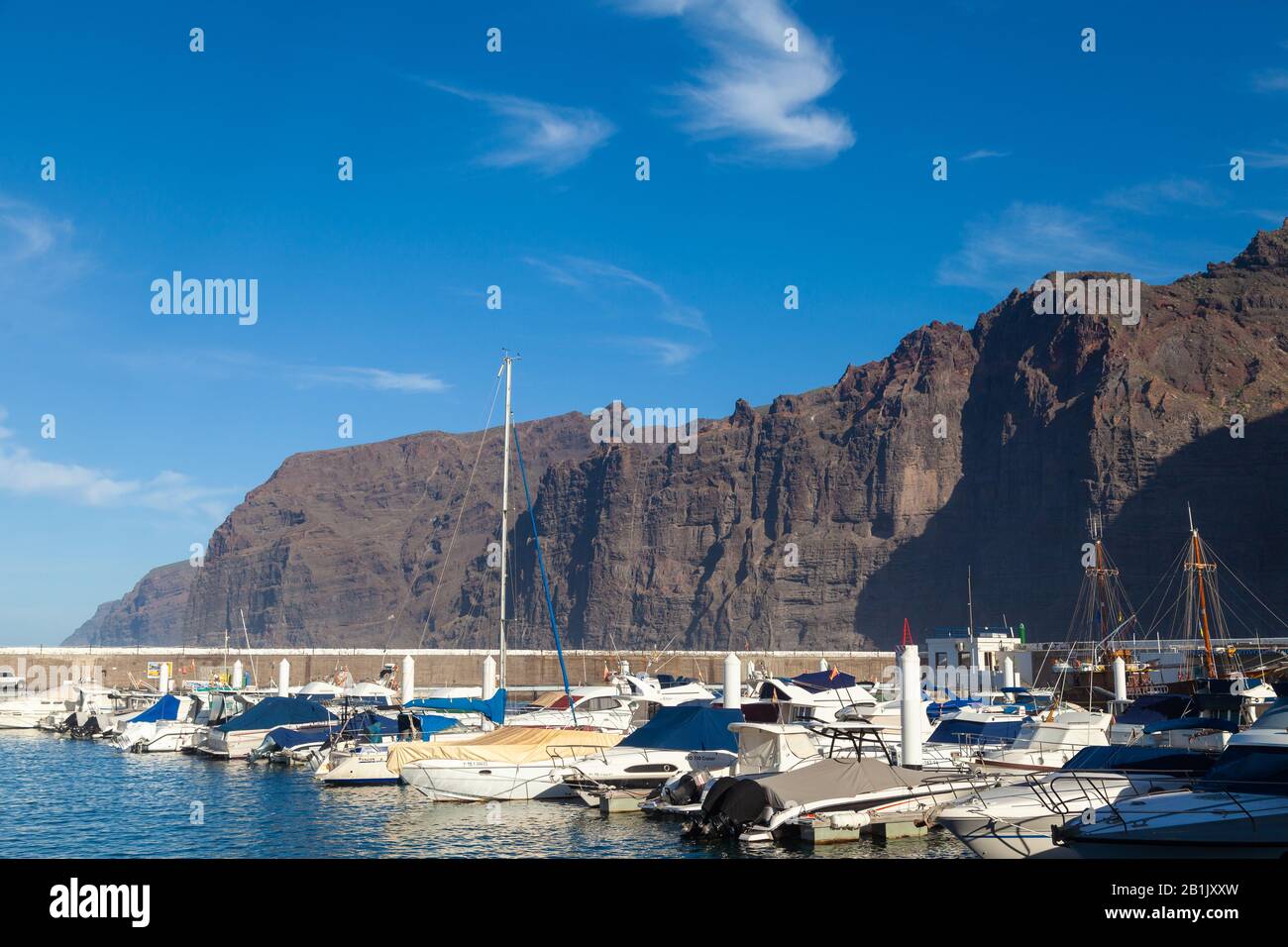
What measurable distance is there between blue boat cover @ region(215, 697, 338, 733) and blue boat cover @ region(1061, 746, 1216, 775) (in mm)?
34886

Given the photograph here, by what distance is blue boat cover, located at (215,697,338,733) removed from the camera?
53719mm

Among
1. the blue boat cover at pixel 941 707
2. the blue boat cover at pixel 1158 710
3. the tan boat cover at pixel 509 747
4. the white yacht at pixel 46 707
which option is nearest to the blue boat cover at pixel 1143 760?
the tan boat cover at pixel 509 747

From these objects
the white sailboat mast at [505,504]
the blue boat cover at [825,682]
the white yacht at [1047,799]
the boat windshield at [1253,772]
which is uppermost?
the white sailboat mast at [505,504]

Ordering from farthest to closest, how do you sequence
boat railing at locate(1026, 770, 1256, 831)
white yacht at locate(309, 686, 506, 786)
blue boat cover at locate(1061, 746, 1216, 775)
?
white yacht at locate(309, 686, 506, 786)
blue boat cover at locate(1061, 746, 1216, 775)
boat railing at locate(1026, 770, 1256, 831)

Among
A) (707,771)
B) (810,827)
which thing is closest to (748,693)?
(707,771)

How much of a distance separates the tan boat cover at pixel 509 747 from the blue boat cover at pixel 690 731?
160 centimetres

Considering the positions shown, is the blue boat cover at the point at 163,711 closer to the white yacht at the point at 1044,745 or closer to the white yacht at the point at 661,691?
the white yacht at the point at 661,691

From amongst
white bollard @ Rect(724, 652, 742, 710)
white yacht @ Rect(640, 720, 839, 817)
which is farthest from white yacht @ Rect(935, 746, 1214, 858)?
white bollard @ Rect(724, 652, 742, 710)

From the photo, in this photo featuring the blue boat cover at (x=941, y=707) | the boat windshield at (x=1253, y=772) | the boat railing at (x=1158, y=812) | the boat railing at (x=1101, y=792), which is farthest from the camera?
the blue boat cover at (x=941, y=707)

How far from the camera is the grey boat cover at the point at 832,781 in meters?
27.4

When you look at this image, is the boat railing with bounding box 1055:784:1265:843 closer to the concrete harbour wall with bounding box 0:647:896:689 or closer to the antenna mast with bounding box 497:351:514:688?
the antenna mast with bounding box 497:351:514:688

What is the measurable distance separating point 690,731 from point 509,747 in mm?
5646
